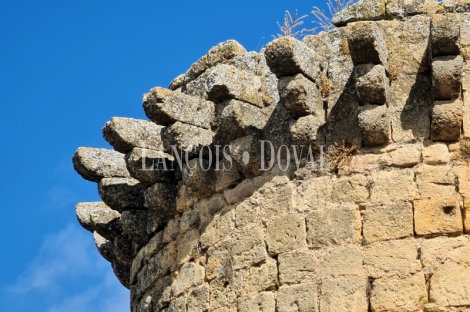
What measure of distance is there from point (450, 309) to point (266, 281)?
4.36ft

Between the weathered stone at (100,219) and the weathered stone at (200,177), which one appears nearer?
the weathered stone at (200,177)

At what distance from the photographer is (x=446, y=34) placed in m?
8.29

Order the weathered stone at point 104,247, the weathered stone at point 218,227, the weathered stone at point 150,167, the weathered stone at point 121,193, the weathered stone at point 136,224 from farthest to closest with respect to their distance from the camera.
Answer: the weathered stone at point 104,247
the weathered stone at point 121,193
the weathered stone at point 136,224
the weathered stone at point 150,167
the weathered stone at point 218,227

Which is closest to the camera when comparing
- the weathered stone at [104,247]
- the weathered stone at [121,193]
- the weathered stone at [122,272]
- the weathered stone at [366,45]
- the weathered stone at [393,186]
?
the weathered stone at [393,186]

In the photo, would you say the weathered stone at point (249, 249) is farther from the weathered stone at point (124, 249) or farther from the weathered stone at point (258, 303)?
the weathered stone at point (124, 249)

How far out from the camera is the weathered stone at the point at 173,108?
9.28 metres

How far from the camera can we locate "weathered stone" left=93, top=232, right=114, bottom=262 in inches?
440

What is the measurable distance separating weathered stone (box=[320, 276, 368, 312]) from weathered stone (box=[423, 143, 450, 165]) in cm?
94

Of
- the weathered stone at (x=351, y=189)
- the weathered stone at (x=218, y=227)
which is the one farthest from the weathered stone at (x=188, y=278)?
the weathered stone at (x=351, y=189)

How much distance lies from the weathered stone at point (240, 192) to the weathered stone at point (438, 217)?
4.43 feet

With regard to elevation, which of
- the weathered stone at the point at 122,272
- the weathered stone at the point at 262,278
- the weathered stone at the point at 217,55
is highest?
the weathered stone at the point at 217,55

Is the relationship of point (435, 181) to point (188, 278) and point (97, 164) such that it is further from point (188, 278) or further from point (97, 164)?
point (97, 164)

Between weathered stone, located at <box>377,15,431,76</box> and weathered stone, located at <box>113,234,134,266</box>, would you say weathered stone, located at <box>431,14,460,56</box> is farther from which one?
weathered stone, located at <box>113,234,134,266</box>

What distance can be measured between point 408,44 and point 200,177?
6.14 ft
